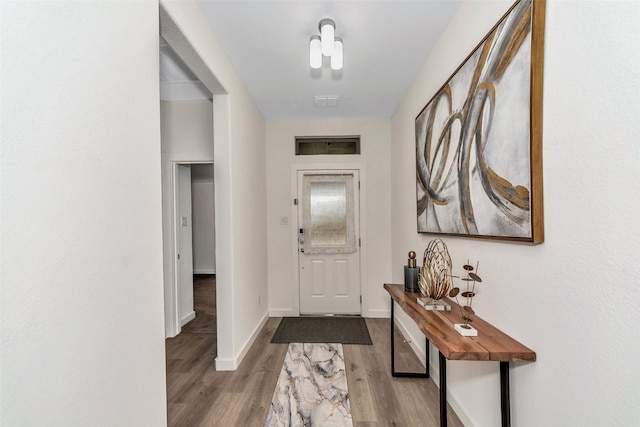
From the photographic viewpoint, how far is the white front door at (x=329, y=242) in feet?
12.6

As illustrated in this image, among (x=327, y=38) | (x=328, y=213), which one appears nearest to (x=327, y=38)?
(x=327, y=38)

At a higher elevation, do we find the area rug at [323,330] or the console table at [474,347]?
the console table at [474,347]

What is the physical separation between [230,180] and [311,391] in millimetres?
1789

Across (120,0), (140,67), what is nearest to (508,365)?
(140,67)

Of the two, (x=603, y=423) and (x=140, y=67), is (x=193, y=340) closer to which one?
(x=140, y=67)

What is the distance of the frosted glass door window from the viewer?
387cm

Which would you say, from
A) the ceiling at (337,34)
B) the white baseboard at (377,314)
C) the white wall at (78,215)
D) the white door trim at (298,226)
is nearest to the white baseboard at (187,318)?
the white door trim at (298,226)

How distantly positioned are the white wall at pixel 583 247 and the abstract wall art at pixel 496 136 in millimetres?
48

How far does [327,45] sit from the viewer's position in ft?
5.96

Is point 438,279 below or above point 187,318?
above

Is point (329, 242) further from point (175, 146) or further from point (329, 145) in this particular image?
point (175, 146)

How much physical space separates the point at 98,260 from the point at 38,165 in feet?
1.15

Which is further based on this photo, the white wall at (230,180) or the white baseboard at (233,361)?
the white baseboard at (233,361)

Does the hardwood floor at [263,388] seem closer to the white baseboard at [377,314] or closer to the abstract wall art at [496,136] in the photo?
the white baseboard at [377,314]
